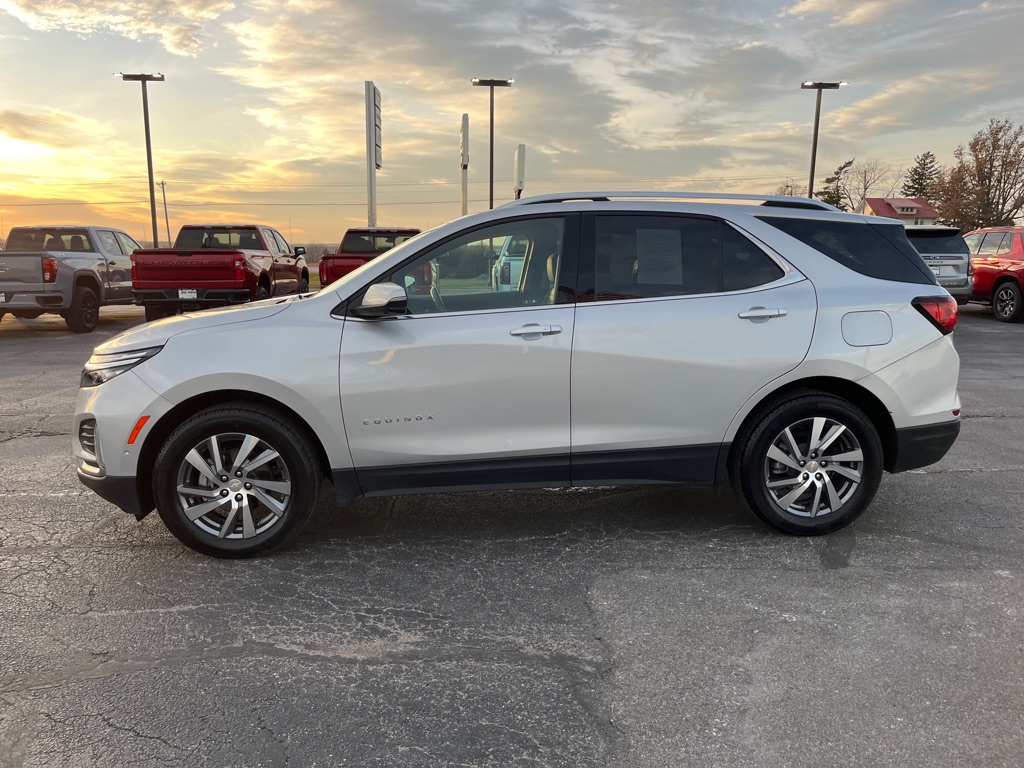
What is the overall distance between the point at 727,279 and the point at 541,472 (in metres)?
1.42

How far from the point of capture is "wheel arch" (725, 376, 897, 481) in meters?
3.95

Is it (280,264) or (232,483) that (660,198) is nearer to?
(232,483)

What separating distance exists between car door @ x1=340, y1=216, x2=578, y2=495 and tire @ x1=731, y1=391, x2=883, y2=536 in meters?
1.04

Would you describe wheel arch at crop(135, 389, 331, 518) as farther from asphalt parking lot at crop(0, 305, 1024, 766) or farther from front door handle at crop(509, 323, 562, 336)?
front door handle at crop(509, 323, 562, 336)

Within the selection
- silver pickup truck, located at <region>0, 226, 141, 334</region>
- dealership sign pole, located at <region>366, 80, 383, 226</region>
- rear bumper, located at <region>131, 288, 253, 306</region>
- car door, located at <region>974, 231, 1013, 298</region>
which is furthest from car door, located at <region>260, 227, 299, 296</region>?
car door, located at <region>974, 231, 1013, 298</region>

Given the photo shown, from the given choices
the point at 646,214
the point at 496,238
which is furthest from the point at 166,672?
the point at 646,214

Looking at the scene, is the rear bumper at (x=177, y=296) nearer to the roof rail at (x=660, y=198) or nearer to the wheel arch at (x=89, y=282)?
the wheel arch at (x=89, y=282)

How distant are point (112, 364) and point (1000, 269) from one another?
1764cm

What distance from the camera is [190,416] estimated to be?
3.70m

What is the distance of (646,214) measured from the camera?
3.93m

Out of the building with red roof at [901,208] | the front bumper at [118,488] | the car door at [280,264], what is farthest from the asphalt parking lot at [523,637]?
the building with red roof at [901,208]

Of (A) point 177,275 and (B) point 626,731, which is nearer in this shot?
(B) point 626,731

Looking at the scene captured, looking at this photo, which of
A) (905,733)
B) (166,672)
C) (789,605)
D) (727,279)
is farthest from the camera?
(727,279)

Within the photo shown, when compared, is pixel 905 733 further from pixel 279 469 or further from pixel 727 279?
pixel 279 469
